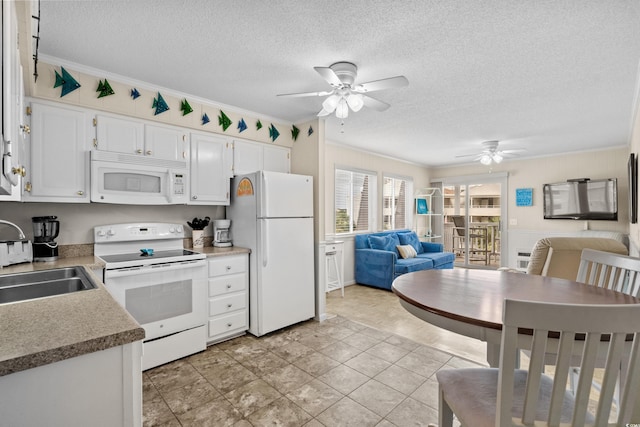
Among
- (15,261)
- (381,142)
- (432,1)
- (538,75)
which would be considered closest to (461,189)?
(381,142)

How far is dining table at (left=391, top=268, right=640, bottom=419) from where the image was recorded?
1.21m

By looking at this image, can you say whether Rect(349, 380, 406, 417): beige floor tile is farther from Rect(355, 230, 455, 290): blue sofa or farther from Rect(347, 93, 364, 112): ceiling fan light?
Rect(355, 230, 455, 290): blue sofa

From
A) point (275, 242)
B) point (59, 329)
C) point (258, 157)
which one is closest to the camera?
point (59, 329)

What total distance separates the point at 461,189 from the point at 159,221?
21.9ft

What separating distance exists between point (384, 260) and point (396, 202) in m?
2.11

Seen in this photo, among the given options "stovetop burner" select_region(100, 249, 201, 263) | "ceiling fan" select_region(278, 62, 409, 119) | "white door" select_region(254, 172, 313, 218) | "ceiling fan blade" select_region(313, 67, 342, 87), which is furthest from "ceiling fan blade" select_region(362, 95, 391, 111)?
"stovetop burner" select_region(100, 249, 201, 263)

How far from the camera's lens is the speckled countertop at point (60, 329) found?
823 millimetres

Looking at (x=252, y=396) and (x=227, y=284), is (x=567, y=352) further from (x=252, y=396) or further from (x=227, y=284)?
(x=227, y=284)

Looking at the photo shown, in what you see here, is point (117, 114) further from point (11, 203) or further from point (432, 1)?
point (432, 1)

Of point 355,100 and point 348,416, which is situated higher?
point 355,100

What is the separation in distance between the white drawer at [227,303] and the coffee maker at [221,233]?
2.00ft

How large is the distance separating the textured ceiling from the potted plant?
52.5 inches

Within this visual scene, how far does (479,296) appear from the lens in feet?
4.91

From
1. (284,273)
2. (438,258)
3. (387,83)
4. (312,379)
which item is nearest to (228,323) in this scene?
(284,273)
